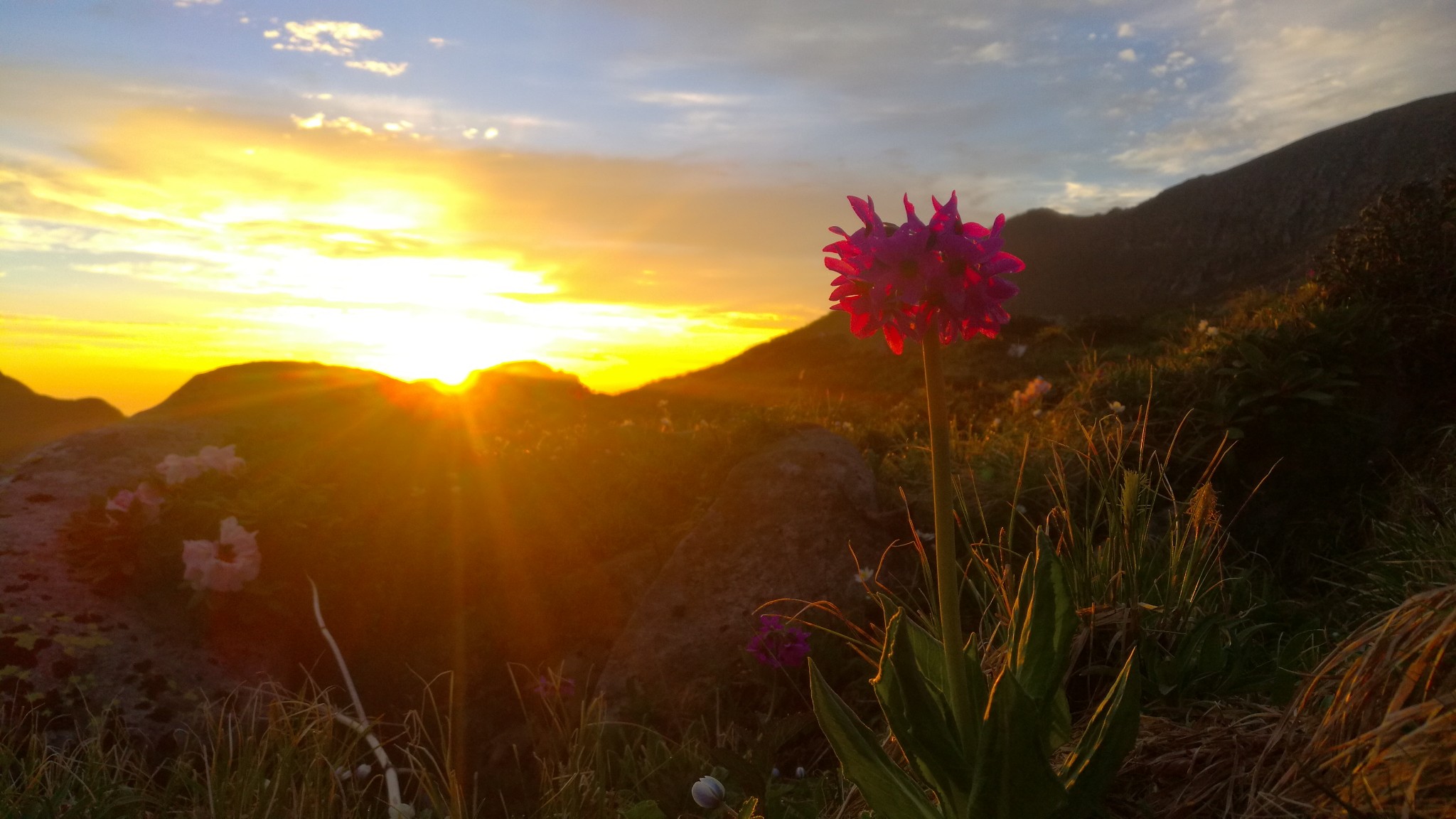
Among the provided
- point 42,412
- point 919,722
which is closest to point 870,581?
point 919,722

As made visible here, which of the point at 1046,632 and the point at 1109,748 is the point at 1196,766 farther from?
the point at 1046,632

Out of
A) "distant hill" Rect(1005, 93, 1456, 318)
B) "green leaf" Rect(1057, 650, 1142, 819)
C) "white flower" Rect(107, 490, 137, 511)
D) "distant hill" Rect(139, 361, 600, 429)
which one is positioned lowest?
"green leaf" Rect(1057, 650, 1142, 819)

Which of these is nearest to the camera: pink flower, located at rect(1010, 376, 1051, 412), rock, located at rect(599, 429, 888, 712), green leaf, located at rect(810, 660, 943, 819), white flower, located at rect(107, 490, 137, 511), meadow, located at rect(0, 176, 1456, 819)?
green leaf, located at rect(810, 660, 943, 819)

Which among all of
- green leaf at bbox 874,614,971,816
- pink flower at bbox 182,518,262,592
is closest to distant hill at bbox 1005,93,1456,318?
green leaf at bbox 874,614,971,816

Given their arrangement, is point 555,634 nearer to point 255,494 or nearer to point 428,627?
point 428,627

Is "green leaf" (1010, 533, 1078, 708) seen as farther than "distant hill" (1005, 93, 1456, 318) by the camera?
No

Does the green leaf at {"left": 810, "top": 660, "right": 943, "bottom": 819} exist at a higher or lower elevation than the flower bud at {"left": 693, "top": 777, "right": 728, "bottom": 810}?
higher

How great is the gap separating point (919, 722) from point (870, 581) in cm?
277

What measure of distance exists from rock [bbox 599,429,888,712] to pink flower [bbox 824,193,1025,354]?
258 centimetres

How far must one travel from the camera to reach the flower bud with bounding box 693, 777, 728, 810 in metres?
2.70

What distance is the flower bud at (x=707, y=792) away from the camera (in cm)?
270

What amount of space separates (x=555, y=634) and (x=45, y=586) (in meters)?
2.89

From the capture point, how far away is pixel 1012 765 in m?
2.15

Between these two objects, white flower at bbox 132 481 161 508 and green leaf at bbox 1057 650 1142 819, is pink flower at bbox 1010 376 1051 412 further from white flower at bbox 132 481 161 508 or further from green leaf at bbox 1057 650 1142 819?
white flower at bbox 132 481 161 508
